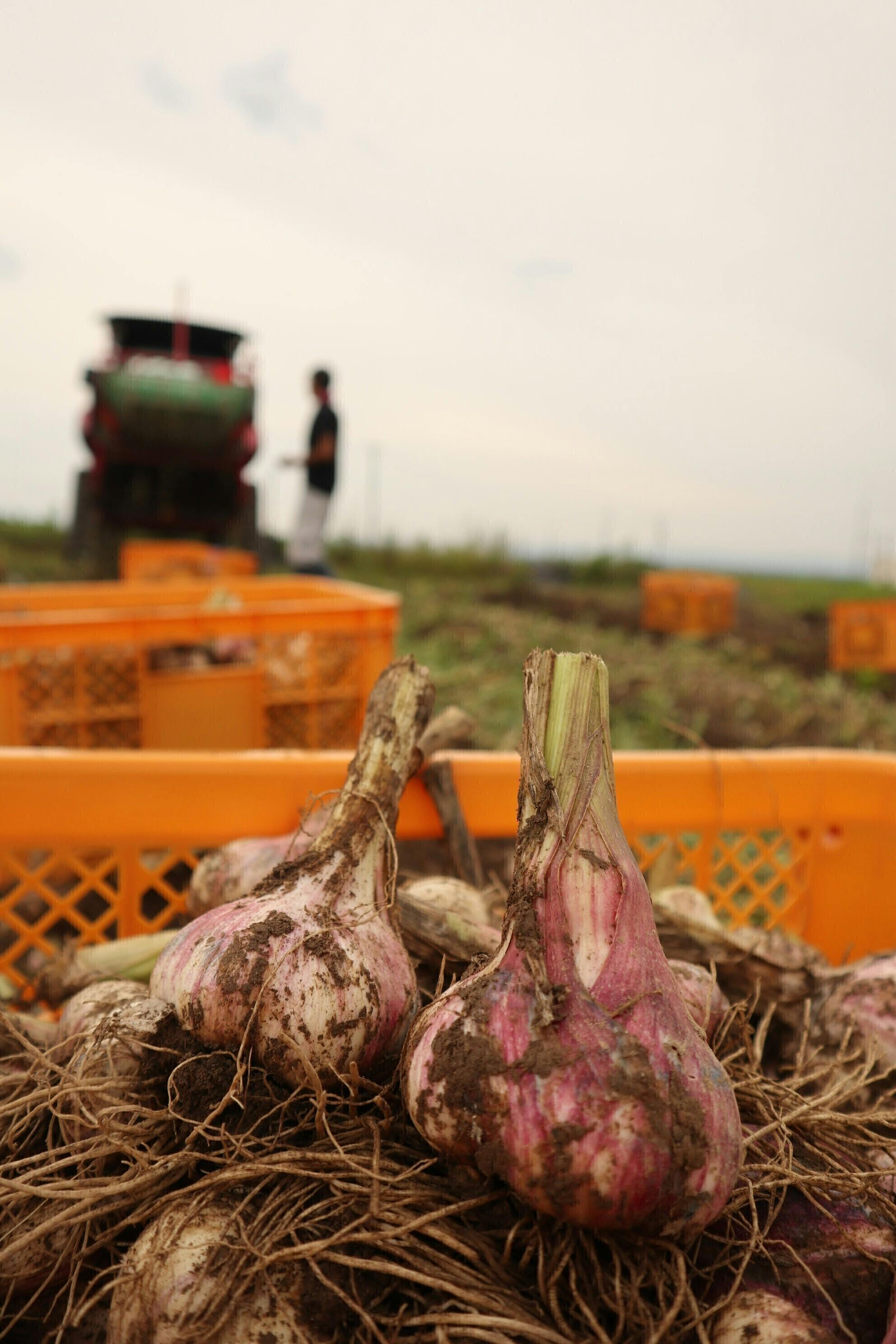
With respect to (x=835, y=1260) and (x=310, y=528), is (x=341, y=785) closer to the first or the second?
(x=835, y=1260)

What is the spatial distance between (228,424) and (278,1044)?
30.0 ft

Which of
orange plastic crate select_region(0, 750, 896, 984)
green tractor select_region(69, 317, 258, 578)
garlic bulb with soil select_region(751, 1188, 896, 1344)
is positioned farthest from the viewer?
green tractor select_region(69, 317, 258, 578)

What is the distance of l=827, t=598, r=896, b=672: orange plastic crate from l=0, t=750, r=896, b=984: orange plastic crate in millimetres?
8678

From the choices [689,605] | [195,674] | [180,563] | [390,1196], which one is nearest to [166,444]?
[180,563]

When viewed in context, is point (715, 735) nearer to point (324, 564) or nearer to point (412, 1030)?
point (324, 564)

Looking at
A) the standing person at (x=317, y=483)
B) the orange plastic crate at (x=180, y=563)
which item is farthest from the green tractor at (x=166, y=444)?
the standing person at (x=317, y=483)

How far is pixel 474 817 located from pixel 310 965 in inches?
31.5

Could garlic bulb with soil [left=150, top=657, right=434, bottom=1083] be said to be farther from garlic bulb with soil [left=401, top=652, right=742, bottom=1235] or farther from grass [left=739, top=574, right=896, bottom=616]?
grass [left=739, top=574, right=896, bottom=616]

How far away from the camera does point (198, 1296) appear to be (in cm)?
100

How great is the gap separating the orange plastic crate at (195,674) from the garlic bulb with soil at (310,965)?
207cm

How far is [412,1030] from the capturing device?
1121 millimetres

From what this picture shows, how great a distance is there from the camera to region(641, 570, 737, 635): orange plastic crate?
1188 centimetres

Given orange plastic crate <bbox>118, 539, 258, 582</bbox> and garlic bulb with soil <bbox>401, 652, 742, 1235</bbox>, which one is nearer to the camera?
garlic bulb with soil <bbox>401, 652, 742, 1235</bbox>

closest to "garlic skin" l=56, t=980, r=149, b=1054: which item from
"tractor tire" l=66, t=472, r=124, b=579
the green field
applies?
the green field
